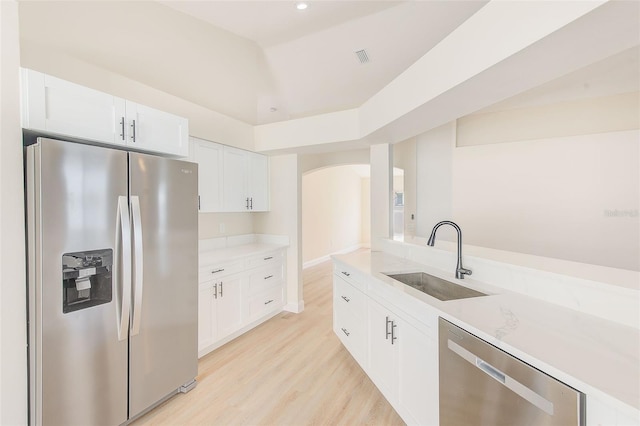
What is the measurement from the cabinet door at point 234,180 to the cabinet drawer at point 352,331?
67.5 inches

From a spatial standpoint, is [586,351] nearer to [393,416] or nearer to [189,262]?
[393,416]

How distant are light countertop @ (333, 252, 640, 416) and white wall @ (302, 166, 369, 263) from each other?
495 centimetres

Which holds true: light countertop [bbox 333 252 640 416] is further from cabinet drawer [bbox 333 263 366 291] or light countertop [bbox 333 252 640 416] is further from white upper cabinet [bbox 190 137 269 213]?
white upper cabinet [bbox 190 137 269 213]

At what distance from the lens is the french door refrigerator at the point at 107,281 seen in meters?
1.51

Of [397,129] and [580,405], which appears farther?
[397,129]

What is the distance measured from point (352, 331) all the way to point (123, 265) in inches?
73.9

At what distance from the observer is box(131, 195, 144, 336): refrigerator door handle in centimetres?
186

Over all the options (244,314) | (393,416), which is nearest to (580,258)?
(393,416)

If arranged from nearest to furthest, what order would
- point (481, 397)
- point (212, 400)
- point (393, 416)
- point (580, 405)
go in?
1. point (580, 405)
2. point (481, 397)
3. point (393, 416)
4. point (212, 400)

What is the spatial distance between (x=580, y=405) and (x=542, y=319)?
0.51 metres

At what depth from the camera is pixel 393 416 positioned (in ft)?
6.52

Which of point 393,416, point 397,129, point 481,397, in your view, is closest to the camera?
point 481,397

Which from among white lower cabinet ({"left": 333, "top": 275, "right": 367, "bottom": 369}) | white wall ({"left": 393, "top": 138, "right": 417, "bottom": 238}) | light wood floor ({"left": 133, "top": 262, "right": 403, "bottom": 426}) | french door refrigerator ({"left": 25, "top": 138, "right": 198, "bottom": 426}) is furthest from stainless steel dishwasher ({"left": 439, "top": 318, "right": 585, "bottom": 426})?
white wall ({"left": 393, "top": 138, "right": 417, "bottom": 238})

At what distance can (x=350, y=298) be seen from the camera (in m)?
2.60
